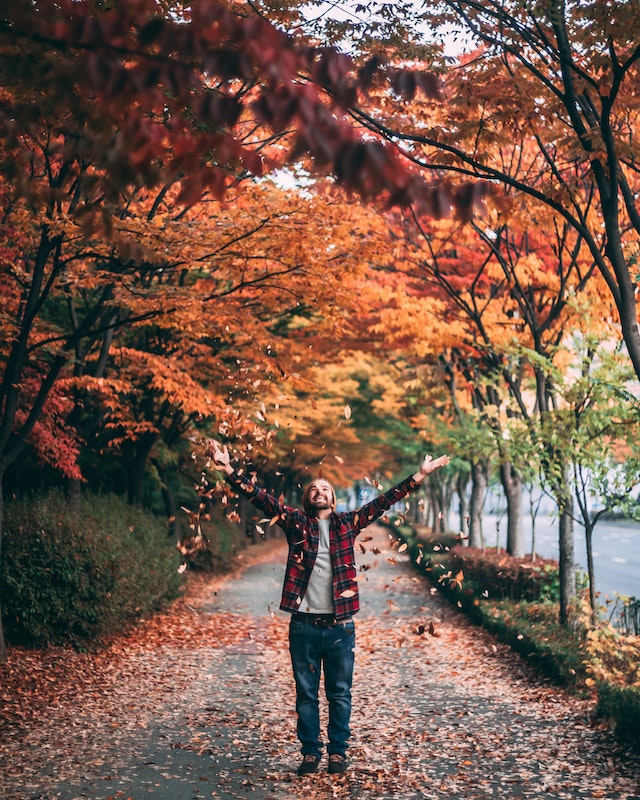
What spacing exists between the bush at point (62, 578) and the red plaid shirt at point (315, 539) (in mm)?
5925

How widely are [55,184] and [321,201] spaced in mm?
3437

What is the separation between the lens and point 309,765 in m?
5.88

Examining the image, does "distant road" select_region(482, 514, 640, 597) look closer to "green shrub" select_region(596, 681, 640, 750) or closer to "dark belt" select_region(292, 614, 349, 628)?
"green shrub" select_region(596, 681, 640, 750)

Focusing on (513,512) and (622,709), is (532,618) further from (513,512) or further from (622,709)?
(513,512)

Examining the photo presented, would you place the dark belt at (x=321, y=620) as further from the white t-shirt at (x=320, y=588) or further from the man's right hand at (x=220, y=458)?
the man's right hand at (x=220, y=458)

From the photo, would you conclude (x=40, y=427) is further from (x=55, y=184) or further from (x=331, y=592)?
(x=331, y=592)

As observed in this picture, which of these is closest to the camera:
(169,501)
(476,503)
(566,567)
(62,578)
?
(62,578)

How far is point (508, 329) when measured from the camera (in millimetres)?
16109

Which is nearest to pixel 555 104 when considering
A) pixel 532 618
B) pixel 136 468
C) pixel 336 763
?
pixel 336 763

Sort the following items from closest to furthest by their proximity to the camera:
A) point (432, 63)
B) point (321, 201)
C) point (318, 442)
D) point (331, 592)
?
point (331, 592)
point (432, 63)
point (321, 201)
point (318, 442)

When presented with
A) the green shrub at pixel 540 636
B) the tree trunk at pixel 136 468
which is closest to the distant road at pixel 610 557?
the green shrub at pixel 540 636

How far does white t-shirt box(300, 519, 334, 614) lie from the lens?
5.75 metres

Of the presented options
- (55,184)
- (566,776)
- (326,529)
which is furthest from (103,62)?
(55,184)

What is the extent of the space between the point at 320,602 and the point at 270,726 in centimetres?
246
